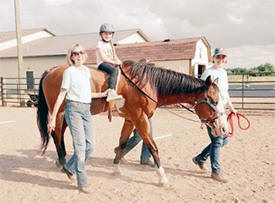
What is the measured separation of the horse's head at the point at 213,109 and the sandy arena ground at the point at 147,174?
77 cm

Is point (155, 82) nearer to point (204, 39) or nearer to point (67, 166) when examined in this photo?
point (67, 166)

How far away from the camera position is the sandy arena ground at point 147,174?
3.06 m

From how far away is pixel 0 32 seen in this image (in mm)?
34812

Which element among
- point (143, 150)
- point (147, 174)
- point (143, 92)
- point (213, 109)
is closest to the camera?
point (213, 109)

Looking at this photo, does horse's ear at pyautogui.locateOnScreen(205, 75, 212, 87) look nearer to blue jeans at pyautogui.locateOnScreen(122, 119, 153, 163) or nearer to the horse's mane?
the horse's mane

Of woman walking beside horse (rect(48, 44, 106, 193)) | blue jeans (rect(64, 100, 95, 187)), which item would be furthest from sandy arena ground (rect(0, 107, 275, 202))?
woman walking beside horse (rect(48, 44, 106, 193))

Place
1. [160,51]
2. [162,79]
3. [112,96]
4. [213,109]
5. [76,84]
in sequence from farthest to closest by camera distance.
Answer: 1. [160,51]
2. [162,79]
3. [112,96]
4. [213,109]
5. [76,84]

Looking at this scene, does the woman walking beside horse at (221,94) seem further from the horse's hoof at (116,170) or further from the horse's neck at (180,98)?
the horse's hoof at (116,170)

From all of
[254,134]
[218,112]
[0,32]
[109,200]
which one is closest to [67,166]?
[109,200]

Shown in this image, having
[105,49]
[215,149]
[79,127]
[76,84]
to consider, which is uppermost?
[105,49]

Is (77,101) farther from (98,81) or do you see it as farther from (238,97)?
(238,97)

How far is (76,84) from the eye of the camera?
9.70ft

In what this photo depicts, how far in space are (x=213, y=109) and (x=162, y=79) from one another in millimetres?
838

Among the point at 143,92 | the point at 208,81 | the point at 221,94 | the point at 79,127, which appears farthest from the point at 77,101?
the point at 221,94
